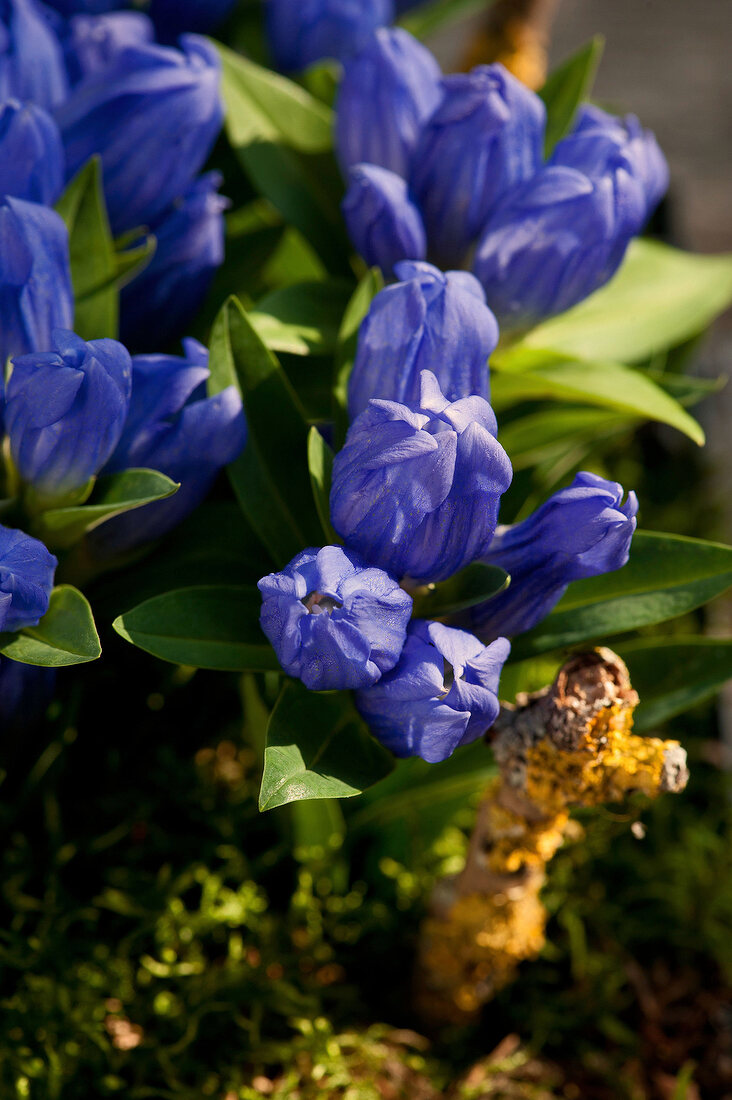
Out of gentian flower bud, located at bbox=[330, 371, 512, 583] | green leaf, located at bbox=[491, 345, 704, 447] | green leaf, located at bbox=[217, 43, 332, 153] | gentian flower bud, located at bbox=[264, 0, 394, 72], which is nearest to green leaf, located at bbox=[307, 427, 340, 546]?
gentian flower bud, located at bbox=[330, 371, 512, 583]

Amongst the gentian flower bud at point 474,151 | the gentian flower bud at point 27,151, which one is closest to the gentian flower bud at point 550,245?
→ the gentian flower bud at point 474,151

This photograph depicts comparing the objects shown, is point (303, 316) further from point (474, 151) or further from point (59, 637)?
point (59, 637)

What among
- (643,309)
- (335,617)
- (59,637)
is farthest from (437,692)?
(643,309)

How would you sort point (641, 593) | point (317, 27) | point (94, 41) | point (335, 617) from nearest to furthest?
point (335, 617)
point (641, 593)
point (94, 41)
point (317, 27)

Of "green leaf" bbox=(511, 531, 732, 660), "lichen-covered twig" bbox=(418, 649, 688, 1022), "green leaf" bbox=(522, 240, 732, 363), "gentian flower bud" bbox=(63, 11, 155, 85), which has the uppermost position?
"gentian flower bud" bbox=(63, 11, 155, 85)

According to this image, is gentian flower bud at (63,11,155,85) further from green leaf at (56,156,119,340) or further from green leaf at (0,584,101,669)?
green leaf at (0,584,101,669)

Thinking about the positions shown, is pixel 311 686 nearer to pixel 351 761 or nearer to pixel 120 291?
pixel 351 761
